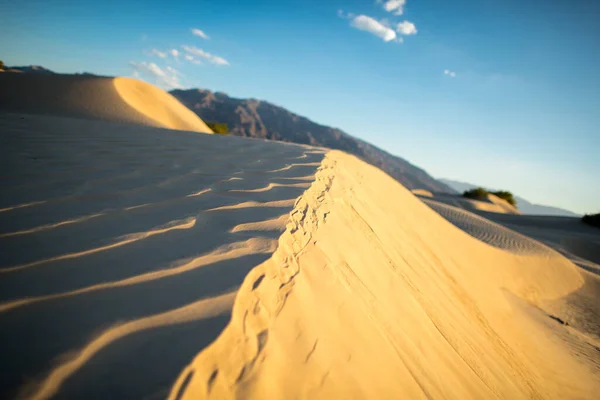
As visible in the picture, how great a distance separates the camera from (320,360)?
114 cm

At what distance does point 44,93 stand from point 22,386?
13386 millimetres

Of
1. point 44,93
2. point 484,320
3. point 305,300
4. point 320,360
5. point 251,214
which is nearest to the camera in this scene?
point 320,360

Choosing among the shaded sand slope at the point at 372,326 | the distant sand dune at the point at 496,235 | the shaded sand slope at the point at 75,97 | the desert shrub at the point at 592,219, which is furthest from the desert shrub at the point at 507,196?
the shaded sand slope at the point at 75,97

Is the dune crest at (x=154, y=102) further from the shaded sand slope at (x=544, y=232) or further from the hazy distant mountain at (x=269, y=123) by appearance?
the hazy distant mountain at (x=269, y=123)

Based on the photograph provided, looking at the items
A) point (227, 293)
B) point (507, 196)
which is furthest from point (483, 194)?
point (227, 293)

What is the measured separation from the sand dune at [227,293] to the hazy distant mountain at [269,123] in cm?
5443

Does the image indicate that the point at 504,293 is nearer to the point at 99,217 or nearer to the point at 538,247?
the point at 538,247

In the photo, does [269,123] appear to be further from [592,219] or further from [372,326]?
[372,326]

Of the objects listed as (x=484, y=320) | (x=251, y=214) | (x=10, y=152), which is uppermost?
(x=251, y=214)

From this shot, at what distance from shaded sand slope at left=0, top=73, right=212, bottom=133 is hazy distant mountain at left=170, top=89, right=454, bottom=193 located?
143 feet

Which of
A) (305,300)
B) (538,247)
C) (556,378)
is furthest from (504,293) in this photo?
(305,300)

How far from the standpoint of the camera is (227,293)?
115 cm

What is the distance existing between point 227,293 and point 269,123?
77.5 m

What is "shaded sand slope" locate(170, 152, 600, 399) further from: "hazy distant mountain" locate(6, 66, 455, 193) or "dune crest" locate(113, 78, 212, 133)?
"hazy distant mountain" locate(6, 66, 455, 193)
